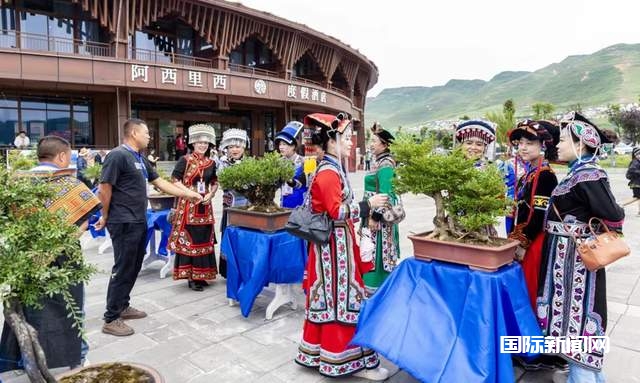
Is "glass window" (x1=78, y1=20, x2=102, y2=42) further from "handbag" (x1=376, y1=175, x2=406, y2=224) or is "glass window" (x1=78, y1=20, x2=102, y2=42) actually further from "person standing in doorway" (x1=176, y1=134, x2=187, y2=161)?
"handbag" (x1=376, y1=175, x2=406, y2=224)

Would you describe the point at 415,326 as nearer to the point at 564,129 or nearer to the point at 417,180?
the point at 417,180

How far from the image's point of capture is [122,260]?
138 inches

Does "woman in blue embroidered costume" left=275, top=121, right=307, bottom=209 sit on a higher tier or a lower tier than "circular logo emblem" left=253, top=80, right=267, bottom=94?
lower

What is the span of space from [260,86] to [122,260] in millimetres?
16259

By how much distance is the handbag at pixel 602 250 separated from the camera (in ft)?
7.40

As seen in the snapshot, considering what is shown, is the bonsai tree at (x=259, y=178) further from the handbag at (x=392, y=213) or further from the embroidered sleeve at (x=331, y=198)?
the embroidered sleeve at (x=331, y=198)

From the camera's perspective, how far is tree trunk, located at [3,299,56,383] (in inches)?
70.0

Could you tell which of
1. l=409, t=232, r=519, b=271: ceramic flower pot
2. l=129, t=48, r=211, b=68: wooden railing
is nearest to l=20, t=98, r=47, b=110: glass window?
l=129, t=48, r=211, b=68: wooden railing

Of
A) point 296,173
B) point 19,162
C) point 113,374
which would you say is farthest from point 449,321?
point 19,162

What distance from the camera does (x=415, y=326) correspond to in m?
2.40

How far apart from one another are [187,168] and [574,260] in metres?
3.68

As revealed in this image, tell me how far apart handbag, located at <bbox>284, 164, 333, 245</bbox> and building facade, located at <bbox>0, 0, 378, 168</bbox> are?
15.1 metres

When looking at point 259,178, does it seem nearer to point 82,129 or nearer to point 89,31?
point 82,129

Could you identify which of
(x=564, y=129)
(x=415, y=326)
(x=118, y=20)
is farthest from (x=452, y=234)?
(x=118, y=20)
